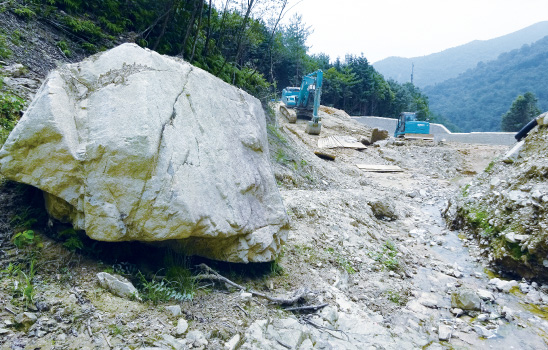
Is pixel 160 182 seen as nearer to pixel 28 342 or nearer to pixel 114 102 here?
pixel 114 102

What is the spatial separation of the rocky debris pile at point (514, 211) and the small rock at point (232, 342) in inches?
176

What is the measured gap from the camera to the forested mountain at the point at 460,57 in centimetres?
16012

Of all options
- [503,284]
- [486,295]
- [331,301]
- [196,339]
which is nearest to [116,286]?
[196,339]

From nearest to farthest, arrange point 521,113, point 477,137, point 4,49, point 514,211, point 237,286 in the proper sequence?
1. point 237,286
2. point 4,49
3. point 514,211
4. point 477,137
5. point 521,113

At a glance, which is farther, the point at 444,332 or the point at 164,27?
the point at 164,27

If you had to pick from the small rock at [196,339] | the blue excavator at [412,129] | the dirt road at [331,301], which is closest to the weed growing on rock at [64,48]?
the dirt road at [331,301]

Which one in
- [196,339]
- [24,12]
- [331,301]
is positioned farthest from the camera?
[24,12]

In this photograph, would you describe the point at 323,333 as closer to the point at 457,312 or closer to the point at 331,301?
the point at 331,301

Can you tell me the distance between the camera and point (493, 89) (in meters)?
78.8

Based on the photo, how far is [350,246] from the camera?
4730mm

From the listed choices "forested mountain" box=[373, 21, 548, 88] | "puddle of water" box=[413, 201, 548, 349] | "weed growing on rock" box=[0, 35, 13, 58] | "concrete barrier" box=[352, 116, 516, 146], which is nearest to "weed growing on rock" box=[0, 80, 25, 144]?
"weed growing on rock" box=[0, 35, 13, 58]

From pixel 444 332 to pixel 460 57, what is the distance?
688ft

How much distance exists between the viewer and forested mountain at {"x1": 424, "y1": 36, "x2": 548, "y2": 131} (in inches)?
2726

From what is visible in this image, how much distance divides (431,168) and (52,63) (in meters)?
15.1
